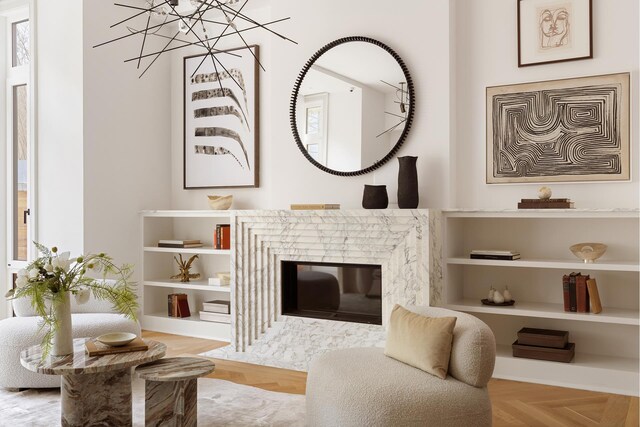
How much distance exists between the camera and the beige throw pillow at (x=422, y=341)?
2.69 metres

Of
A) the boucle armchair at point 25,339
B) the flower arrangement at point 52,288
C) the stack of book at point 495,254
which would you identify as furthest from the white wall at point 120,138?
the stack of book at point 495,254

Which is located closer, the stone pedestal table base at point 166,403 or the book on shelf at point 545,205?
the stone pedestal table base at point 166,403

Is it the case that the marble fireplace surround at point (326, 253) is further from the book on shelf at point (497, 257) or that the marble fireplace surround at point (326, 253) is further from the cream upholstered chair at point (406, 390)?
the cream upholstered chair at point (406, 390)

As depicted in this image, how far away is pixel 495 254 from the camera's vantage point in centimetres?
409

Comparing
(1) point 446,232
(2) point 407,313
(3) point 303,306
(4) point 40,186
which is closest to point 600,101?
(1) point 446,232

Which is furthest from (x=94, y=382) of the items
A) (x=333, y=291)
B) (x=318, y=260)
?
(x=333, y=291)

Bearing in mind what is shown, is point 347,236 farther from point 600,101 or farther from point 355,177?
point 600,101

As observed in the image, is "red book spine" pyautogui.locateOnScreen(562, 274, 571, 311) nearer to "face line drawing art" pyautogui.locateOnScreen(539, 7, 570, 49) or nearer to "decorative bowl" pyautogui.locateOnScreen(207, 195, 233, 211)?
"face line drawing art" pyautogui.locateOnScreen(539, 7, 570, 49)

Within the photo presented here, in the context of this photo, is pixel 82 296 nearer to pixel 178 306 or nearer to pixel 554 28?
pixel 178 306

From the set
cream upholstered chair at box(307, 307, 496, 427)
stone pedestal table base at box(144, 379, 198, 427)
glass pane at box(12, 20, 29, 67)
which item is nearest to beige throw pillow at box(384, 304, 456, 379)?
cream upholstered chair at box(307, 307, 496, 427)

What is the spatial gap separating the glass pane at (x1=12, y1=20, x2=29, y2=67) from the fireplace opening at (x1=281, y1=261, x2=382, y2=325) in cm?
338

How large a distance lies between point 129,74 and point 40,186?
1344 millimetres

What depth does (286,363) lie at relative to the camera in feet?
14.7

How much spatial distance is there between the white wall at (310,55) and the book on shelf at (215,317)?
3.46 feet
